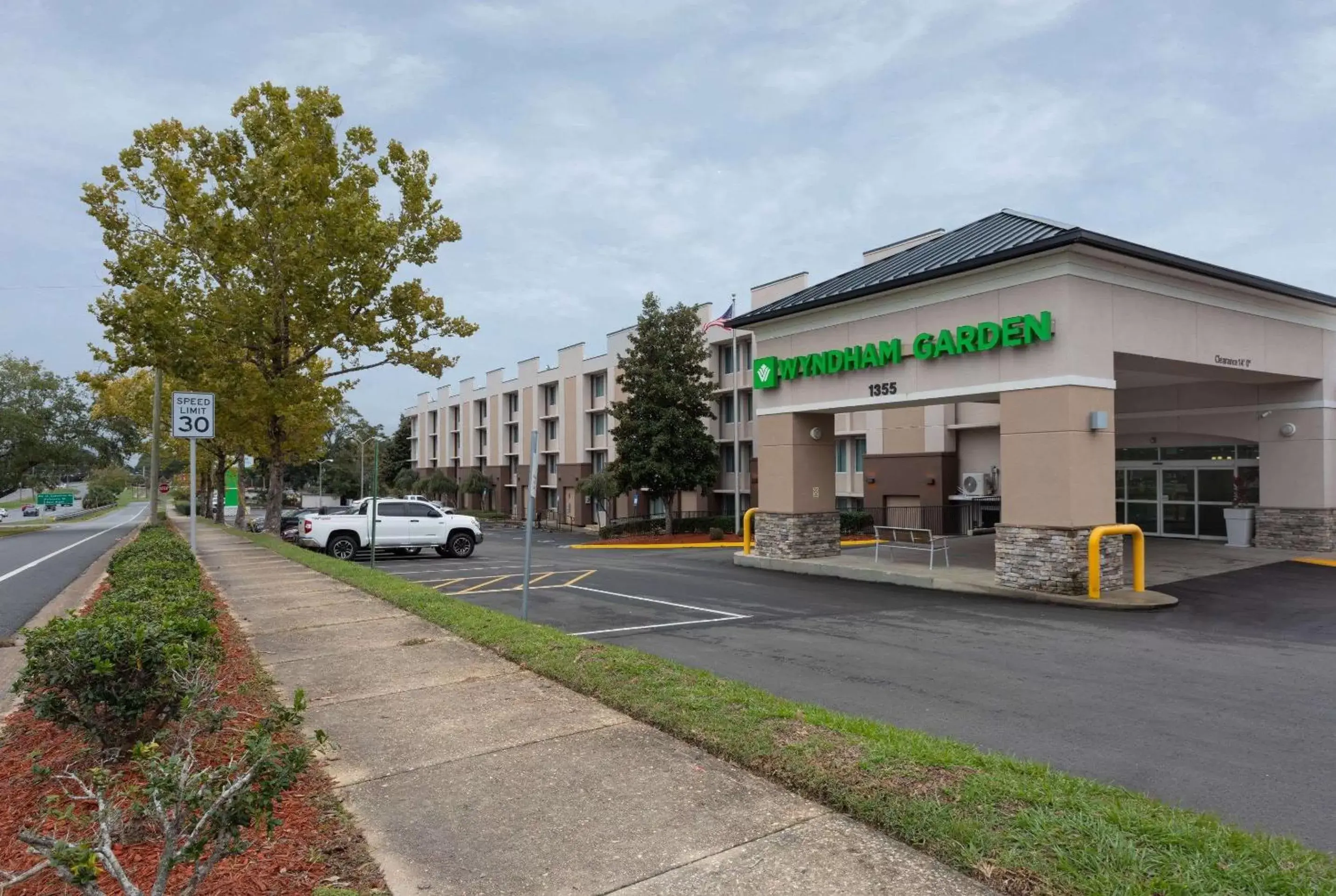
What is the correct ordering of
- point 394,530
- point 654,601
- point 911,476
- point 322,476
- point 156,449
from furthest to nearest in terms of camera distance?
1. point 322,476
2. point 911,476
3. point 156,449
4. point 394,530
5. point 654,601

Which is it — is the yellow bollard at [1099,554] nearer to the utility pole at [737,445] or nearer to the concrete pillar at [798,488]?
the concrete pillar at [798,488]

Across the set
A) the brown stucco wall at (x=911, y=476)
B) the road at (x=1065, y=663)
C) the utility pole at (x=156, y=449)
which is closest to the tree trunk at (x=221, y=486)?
the utility pole at (x=156, y=449)

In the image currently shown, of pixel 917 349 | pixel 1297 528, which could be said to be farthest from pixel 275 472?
pixel 1297 528

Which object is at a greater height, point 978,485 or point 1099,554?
point 978,485

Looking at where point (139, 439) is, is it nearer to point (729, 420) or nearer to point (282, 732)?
point (729, 420)

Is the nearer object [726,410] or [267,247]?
[267,247]

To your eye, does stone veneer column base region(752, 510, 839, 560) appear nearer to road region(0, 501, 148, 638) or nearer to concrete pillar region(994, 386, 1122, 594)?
concrete pillar region(994, 386, 1122, 594)

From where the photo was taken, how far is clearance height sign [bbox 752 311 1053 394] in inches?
560

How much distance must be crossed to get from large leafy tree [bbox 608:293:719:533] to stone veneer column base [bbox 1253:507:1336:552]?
20.5m

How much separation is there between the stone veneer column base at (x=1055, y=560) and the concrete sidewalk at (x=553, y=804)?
1006cm

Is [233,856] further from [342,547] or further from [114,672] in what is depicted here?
[342,547]

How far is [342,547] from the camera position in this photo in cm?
2277

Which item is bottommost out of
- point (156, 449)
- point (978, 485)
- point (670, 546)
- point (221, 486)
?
point (670, 546)

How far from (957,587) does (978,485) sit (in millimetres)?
13126
